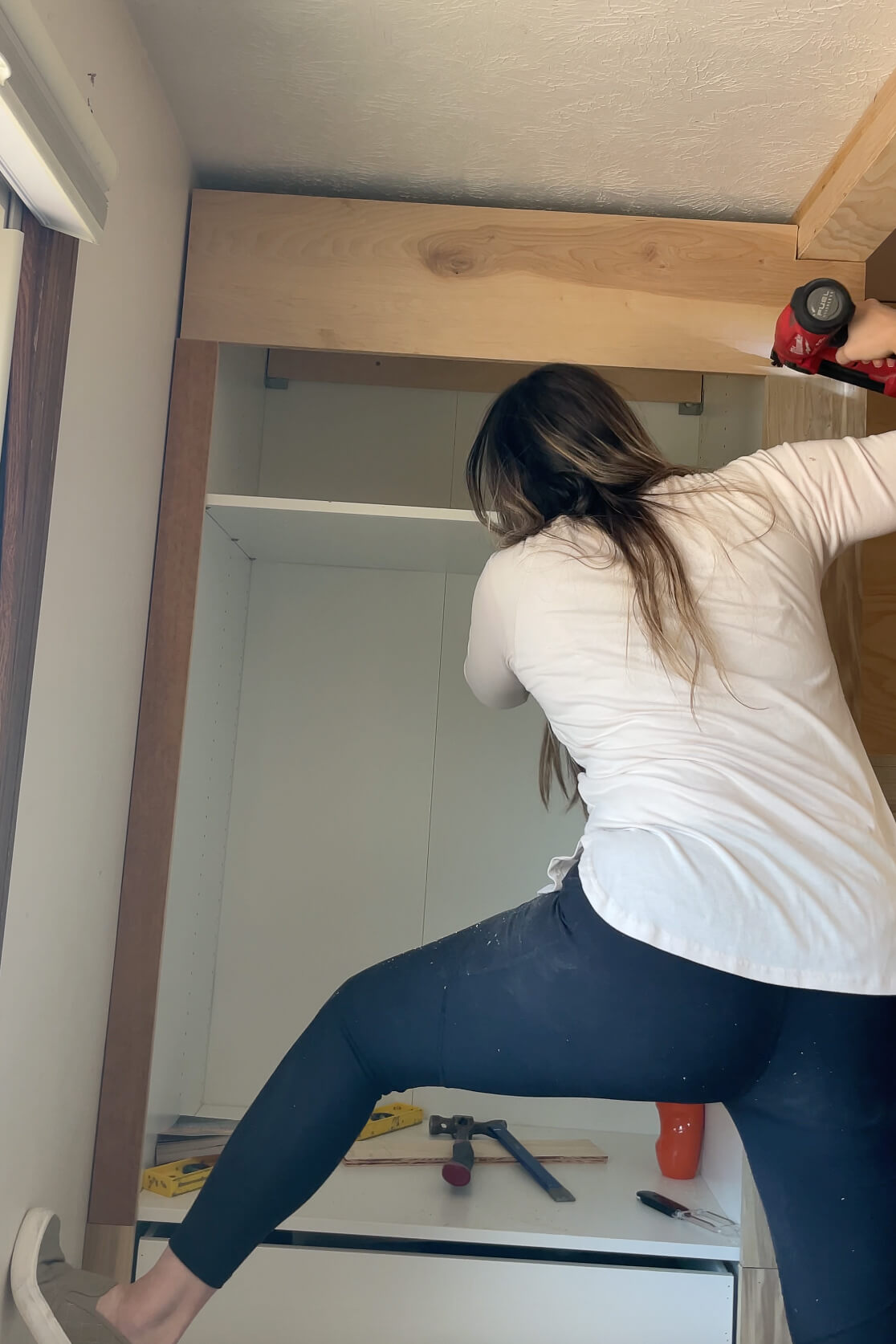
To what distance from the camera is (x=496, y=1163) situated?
5.68 feet

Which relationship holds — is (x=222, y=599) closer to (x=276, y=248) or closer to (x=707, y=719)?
(x=276, y=248)

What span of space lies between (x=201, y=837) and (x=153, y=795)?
0.33 m

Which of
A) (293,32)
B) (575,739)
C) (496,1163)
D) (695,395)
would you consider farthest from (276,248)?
(496,1163)

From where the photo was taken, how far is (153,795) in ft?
5.18

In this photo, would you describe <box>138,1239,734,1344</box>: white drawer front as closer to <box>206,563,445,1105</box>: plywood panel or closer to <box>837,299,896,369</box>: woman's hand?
<box>206,563,445,1105</box>: plywood panel

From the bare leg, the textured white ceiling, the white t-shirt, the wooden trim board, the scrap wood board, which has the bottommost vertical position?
the wooden trim board

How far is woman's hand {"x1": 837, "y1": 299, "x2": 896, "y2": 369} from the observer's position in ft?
4.32

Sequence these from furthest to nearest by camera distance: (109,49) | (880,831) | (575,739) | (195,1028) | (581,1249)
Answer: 1. (195,1028)
2. (581,1249)
3. (109,49)
4. (575,739)
5. (880,831)

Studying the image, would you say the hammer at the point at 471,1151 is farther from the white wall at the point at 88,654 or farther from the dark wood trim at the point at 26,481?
the dark wood trim at the point at 26,481

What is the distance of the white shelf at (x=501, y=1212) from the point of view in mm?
1464

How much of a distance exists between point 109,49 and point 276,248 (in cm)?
44

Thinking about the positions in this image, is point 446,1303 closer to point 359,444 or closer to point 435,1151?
point 435,1151

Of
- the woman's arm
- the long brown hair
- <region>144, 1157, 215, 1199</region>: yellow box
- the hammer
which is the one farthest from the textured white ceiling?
the hammer

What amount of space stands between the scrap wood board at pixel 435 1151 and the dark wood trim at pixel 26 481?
873 millimetres
